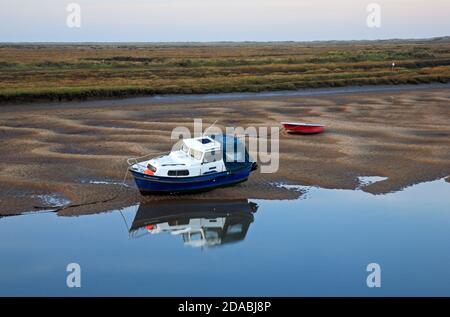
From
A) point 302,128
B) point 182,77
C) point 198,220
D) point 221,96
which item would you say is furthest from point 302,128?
point 182,77

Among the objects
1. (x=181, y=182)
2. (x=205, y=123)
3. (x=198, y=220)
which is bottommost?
(x=198, y=220)

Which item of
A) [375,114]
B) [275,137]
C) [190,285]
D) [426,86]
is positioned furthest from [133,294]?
[426,86]

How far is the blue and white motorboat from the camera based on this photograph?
23.0m

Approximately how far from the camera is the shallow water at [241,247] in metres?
16.0

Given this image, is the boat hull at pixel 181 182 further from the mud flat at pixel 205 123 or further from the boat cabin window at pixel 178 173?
the mud flat at pixel 205 123

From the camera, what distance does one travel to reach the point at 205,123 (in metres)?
41.7

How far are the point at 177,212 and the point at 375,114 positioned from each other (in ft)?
96.2

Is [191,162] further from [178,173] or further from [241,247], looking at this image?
[241,247]

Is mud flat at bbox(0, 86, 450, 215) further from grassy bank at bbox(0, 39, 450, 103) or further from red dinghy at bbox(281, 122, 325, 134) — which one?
grassy bank at bbox(0, 39, 450, 103)

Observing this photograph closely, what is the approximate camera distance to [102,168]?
28.2 m

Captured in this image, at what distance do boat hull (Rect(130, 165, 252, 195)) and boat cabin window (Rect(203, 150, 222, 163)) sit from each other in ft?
1.96

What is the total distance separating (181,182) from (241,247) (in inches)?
201

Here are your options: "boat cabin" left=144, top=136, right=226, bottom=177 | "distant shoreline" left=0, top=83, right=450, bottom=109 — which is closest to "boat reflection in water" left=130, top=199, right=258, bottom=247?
"boat cabin" left=144, top=136, right=226, bottom=177
